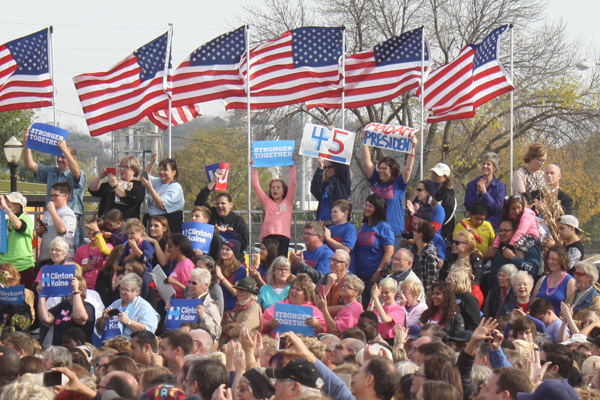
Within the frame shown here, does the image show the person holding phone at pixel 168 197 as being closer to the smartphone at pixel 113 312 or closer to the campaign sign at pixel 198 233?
the campaign sign at pixel 198 233

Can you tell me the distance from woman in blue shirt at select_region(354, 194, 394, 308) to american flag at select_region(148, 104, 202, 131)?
17.1ft

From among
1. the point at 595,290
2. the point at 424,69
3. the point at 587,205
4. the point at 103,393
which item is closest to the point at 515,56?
the point at 587,205

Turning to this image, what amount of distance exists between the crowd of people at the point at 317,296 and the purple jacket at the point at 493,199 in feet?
0.06

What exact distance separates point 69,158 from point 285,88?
138 inches

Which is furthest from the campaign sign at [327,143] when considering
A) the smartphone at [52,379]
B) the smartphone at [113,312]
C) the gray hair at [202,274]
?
the smartphone at [52,379]

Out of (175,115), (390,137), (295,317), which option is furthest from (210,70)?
(295,317)

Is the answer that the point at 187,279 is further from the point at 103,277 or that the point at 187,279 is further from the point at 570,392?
the point at 570,392

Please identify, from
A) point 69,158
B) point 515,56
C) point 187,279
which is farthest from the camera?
point 515,56

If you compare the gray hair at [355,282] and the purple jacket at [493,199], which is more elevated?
the purple jacket at [493,199]

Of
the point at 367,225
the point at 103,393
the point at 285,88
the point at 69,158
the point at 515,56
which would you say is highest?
the point at 515,56

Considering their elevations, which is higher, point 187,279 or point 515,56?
point 515,56

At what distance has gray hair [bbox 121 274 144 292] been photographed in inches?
410

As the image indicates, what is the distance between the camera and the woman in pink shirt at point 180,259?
11.2 metres

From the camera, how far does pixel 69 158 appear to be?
43.5 ft
